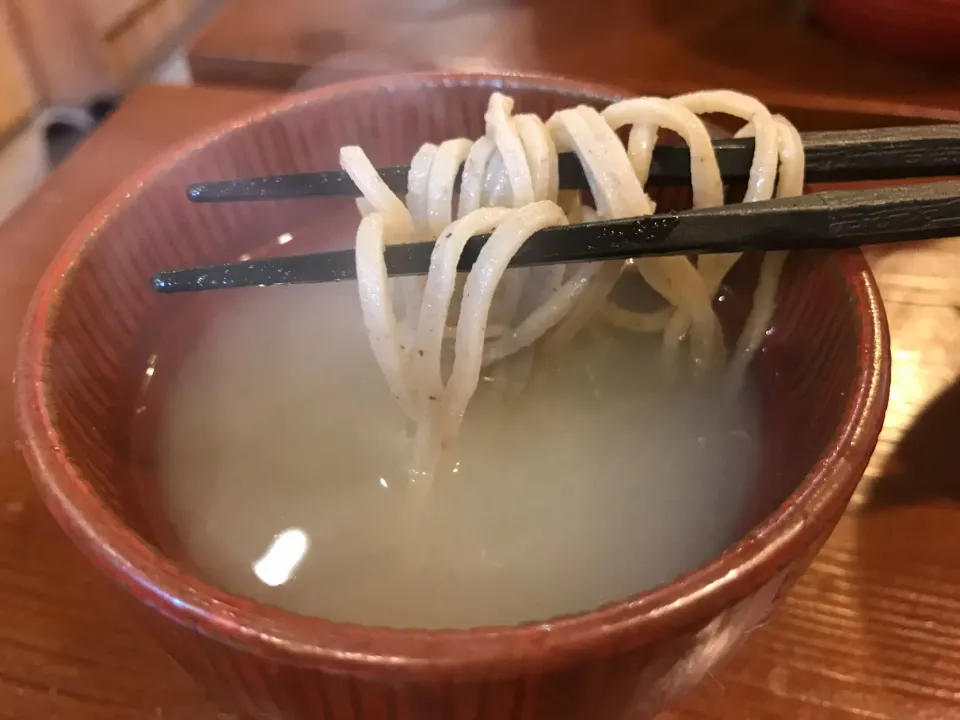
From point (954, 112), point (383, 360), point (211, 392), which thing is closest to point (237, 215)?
point (211, 392)

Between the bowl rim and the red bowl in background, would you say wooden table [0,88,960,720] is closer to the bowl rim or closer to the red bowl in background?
the bowl rim

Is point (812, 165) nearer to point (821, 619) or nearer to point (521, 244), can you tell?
point (521, 244)

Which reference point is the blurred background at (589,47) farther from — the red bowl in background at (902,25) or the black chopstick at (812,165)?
the black chopstick at (812,165)

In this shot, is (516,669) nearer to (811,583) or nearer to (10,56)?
(811,583)

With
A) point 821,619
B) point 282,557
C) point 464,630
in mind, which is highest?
point 464,630

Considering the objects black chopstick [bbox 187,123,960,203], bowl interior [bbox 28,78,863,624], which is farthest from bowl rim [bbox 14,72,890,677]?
black chopstick [bbox 187,123,960,203]

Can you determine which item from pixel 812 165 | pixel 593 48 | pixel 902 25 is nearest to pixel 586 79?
pixel 812 165
